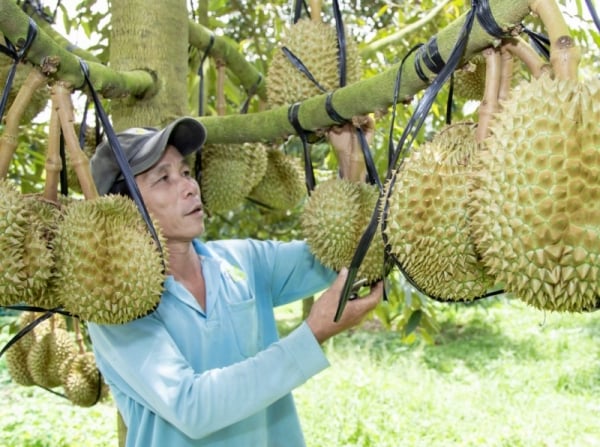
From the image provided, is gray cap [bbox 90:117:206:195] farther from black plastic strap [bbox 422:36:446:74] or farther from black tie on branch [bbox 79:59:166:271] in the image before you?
black plastic strap [bbox 422:36:446:74]

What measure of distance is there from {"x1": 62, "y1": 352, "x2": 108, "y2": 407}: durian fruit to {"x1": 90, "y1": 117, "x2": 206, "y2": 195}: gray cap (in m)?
1.26

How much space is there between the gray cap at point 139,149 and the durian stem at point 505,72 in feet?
2.43

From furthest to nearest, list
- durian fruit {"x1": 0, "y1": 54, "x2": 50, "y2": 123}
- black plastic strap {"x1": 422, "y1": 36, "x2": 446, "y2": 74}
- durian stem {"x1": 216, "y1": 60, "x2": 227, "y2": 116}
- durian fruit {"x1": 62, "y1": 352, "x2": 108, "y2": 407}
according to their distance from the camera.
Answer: durian fruit {"x1": 62, "y1": 352, "x2": 108, "y2": 407} → durian stem {"x1": 216, "y1": 60, "x2": 227, "y2": 116} → durian fruit {"x1": 0, "y1": 54, "x2": 50, "y2": 123} → black plastic strap {"x1": 422, "y1": 36, "x2": 446, "y2": 74}

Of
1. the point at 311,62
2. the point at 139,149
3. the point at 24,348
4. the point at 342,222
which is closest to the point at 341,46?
the point at 311,62

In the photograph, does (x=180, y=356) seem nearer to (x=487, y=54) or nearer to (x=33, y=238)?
(x=33, y=238)

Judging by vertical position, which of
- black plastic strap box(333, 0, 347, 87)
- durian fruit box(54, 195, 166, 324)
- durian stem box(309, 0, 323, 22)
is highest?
durian stem box(309, 0, 323, 22)

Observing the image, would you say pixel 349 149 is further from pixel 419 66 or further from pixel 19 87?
pixel 19 87

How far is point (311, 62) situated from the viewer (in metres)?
1.46

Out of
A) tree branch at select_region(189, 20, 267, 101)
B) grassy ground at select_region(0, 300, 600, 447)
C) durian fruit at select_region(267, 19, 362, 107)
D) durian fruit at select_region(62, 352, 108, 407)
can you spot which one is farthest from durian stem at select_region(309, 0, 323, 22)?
grassy ground at select_region(0, 300, 600, 447)

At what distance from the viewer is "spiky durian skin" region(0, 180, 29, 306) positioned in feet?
3.36

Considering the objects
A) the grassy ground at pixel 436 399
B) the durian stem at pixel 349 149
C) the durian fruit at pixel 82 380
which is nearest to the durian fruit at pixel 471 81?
the durian stem at pixel 349 149

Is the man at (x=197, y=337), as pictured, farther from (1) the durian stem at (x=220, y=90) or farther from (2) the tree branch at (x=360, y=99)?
(1) the durian stem at (x=220, y=90)

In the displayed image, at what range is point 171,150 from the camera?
5.24ft

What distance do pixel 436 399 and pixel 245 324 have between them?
156 inches
